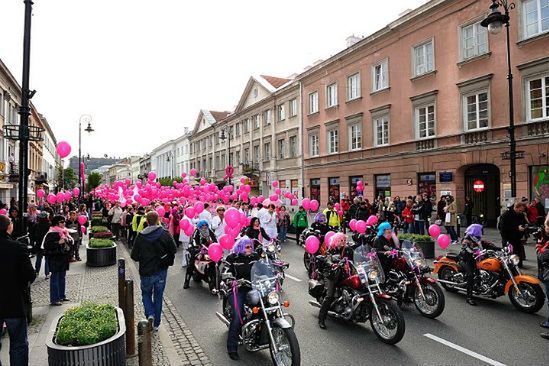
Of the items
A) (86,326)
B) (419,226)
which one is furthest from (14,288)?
(419,226)

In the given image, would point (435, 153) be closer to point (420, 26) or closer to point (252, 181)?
point (420, 26)

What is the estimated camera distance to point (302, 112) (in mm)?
33969

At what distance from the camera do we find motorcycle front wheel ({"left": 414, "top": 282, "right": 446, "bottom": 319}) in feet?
21.4

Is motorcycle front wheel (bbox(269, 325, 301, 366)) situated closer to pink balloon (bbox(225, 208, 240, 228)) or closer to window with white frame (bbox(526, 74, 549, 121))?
pink balloon (bbox(225, 208, 240, 228))

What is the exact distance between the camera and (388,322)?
5648mm

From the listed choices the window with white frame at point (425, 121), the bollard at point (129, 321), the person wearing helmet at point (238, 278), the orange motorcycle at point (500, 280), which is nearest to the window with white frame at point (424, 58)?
the window with white frame at point (425, 121)

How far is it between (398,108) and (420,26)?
14.8 ft

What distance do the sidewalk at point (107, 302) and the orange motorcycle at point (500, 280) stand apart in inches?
207

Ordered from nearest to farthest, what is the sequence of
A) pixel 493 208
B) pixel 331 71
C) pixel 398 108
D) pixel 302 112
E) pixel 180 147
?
pixel 493 208, pixel 398 108, pixel 331 71, pixel 302 112, pixel 180 147

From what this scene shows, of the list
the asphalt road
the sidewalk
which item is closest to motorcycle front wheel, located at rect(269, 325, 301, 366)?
the asphalt road

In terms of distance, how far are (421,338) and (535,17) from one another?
54.1ft

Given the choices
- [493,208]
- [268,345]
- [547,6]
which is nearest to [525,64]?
[547,6]

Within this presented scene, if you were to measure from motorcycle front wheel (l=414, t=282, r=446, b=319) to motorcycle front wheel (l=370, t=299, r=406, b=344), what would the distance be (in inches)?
49.1

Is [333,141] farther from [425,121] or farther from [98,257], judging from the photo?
[98,257]
